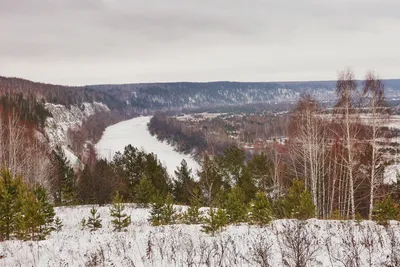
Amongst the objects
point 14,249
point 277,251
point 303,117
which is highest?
point 303,117

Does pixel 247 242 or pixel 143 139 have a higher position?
pixel 247 242

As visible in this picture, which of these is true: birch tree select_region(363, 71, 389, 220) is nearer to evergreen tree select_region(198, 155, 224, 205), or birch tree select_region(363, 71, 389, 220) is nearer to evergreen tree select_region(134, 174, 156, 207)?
evergreen tree select_region(134, 174, 156, 207)

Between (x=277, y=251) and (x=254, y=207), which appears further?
(x=254, y=207)

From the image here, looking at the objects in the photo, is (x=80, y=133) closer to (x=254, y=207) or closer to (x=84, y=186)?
(x=84, y=186)

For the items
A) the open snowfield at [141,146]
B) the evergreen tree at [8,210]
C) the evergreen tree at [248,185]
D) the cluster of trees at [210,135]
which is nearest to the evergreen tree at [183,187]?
the evergreen tree at [248,185]

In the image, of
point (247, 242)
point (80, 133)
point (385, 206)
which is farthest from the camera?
point (80, 133)

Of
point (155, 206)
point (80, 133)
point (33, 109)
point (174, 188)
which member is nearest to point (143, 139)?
point (80, 133)

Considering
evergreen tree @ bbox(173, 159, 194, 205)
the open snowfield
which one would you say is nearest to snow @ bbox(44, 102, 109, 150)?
the open snowfield
